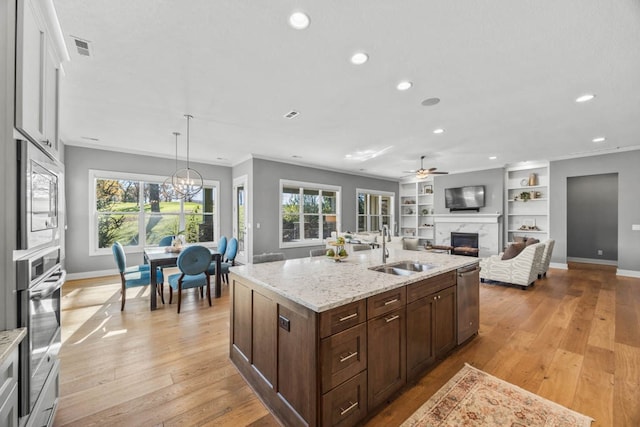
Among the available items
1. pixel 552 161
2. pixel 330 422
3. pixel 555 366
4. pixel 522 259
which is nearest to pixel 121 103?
pixel 330 422

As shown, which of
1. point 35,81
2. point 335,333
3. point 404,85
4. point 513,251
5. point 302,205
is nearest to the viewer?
point 35,81

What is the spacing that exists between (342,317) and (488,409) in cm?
134

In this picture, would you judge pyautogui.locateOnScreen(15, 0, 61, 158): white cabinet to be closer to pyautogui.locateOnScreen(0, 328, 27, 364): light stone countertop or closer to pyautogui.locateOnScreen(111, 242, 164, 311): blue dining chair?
pyautogui.locateOnScreen(0, 328, 27, 364): light stone countertop

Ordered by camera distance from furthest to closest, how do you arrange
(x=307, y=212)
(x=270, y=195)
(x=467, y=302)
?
(x=307, y=212) → (x=270, y=195) → (x=467, y=302)

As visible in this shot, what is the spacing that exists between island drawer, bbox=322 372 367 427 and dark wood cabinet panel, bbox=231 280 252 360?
88 cm

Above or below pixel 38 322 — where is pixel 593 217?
above

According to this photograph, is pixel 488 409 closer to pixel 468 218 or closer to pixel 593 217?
pixel 468 218

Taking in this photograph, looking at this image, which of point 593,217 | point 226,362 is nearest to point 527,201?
point 593,217

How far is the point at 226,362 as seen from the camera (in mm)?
2506

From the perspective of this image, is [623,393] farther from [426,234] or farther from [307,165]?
[426,234]

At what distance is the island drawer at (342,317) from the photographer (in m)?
1.54

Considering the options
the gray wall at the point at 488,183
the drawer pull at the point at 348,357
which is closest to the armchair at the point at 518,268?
the gray wall at the point at 488,183

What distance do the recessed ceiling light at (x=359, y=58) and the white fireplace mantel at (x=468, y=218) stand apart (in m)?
7.18

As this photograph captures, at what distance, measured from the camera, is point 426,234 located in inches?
392
